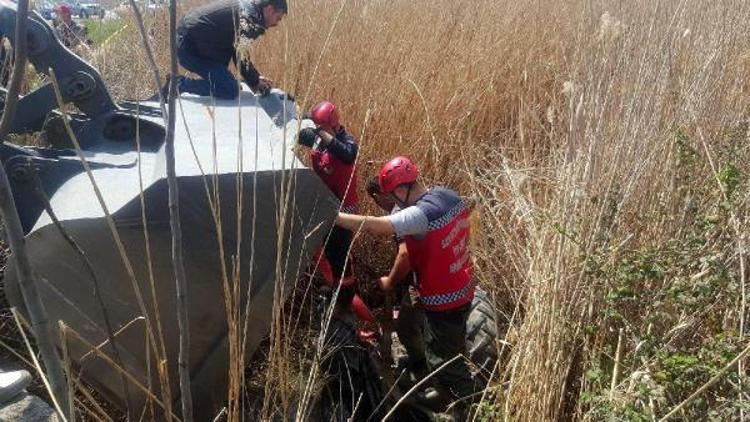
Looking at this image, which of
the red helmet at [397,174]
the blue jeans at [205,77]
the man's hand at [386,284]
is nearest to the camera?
the red helmet at [397,174]

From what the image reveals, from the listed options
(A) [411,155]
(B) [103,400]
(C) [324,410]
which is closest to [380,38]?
(A) [411,155]

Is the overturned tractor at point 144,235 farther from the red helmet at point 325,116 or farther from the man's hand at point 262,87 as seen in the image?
the man's hand at point 262,87

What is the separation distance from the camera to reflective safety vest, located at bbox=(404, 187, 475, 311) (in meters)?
2.80

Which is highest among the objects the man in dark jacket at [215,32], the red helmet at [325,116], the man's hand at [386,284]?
the man in dark jacket at [215,32]

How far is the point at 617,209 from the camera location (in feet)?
6.37

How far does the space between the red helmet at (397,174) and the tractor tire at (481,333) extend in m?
0.66

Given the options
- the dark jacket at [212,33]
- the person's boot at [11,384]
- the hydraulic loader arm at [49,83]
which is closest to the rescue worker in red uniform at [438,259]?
the hydraulic loader arm at [49,83]

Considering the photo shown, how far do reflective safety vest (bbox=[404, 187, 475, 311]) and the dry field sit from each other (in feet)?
0.63

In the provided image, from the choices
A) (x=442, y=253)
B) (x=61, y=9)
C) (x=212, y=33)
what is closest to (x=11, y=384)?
(x=442, y=253)

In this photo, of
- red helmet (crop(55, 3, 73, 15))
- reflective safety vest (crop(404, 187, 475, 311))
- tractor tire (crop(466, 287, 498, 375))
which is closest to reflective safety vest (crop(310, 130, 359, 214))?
reflective safety vest (crop(404, 187, 475, 311))

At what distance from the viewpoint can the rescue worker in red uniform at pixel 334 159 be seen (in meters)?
3.25

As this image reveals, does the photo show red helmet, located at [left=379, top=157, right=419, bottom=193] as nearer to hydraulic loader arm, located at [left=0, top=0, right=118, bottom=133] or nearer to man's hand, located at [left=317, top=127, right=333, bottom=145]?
man's hand, located at [left=317, top=127, right=333, bottom=145]

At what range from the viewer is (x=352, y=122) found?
4.02 metres

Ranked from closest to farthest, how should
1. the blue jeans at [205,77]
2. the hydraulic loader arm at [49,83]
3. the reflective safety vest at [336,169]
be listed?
1. the hydraulic loader arm at [49,83]
2. the reflective safety vest at [336,169]
3. the blue jeans at [205,77]
